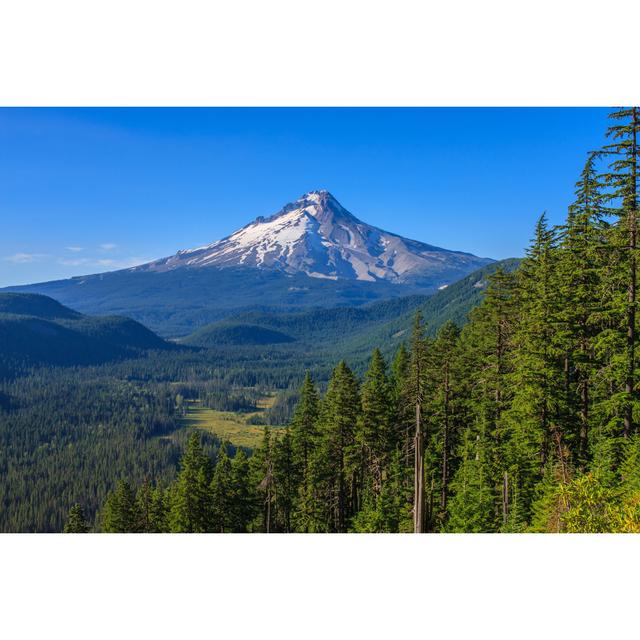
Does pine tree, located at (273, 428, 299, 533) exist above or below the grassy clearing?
above

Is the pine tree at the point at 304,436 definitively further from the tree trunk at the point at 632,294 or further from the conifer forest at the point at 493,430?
the tree trunk at the point at 632,294

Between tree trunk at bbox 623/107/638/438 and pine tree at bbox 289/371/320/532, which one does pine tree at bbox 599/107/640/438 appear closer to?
tree trunk at bbox 623/107/638/438

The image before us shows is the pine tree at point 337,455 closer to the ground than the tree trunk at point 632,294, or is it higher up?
closer to the ground

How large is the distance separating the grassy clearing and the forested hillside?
10001cm

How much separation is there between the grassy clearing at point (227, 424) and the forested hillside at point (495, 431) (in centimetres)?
10001

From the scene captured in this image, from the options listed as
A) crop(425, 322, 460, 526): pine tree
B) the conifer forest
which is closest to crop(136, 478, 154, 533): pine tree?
the conifer forest

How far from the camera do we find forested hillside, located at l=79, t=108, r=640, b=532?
16734mm

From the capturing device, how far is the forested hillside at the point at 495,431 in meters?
16.7

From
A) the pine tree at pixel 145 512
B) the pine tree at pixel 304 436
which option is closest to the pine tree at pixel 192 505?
the pine tree at pixel 145 512

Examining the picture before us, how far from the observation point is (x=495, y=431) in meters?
22.4

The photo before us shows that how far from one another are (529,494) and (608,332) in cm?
684

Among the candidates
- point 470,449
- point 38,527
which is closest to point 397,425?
point 470,449

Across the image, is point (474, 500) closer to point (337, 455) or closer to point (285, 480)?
point (337, 455)

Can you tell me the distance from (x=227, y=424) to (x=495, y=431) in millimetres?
153145
